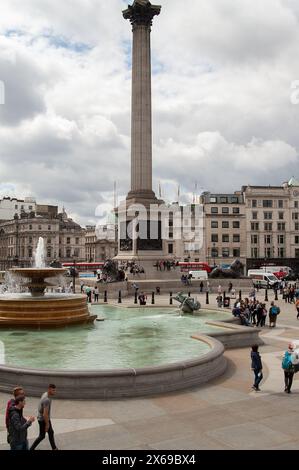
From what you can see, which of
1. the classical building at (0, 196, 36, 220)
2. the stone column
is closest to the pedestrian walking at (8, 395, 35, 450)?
the stone column

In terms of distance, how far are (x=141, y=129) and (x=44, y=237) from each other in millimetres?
85266

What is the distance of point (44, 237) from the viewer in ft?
432

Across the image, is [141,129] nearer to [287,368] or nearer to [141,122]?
[141,122]

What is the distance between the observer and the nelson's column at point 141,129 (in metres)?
50.2

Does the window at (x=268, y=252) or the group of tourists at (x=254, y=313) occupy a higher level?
the window at (x=268, y=252)

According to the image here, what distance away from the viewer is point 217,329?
67.3ft

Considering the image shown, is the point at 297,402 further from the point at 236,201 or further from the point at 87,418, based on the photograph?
the point at 236,201

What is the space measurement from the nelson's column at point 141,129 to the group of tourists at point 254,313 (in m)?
24.5

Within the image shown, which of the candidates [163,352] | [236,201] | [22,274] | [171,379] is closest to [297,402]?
[171,379]

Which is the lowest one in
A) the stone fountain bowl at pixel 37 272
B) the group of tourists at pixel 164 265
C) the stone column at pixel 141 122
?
the stone fountain bowl at pixel 37 272

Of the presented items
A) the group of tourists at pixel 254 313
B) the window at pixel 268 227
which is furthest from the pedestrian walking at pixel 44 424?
the window at pixel 268 227

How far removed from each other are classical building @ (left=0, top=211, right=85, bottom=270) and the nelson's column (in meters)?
78.5

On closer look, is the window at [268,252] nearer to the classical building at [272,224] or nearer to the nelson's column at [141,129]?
the classical building at [272,224]

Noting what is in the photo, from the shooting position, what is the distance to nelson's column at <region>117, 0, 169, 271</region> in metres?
50.2
